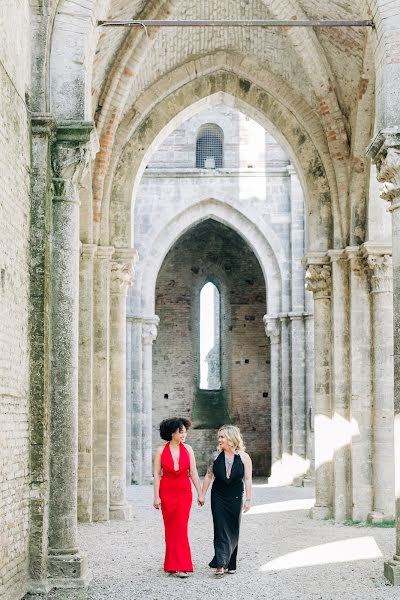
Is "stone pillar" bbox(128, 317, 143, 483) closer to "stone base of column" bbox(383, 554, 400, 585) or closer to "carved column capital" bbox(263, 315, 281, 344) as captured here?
"carved column capital" bbox(263, 315, 281, 344)

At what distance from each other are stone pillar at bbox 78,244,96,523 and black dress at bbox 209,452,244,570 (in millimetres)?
4713

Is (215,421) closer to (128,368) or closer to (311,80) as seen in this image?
(128,368)

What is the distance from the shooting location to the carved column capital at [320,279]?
15.2 m

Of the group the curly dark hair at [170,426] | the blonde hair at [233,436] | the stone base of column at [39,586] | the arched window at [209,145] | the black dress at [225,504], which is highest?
the arched window at [209,145]

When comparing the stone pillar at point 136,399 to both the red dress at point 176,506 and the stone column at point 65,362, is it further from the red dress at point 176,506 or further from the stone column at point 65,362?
the stone column at point 65,362

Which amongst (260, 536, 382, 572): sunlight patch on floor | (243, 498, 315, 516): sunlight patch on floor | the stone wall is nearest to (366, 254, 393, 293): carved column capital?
(260, 536, 382, 572): sunlight patch on floor

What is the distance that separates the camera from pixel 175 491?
9484 mm

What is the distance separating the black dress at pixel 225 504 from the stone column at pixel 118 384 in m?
5.75

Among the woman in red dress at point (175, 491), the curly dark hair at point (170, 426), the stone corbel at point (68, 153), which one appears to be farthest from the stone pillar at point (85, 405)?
the stone corbel at point (68, 153)

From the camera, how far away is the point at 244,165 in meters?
25.2

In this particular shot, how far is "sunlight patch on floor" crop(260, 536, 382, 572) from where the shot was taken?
10312 mm

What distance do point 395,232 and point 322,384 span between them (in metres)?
6.05

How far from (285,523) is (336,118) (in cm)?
596

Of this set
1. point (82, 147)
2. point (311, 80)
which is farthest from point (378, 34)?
point (311, 80)
